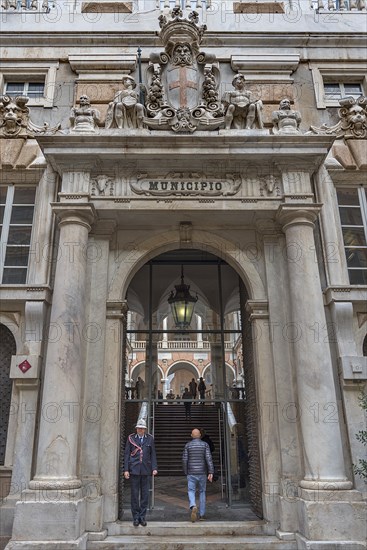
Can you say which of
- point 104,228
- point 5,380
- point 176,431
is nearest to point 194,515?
point 5,380

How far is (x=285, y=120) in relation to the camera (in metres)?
10.1

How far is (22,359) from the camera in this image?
9.09 meters

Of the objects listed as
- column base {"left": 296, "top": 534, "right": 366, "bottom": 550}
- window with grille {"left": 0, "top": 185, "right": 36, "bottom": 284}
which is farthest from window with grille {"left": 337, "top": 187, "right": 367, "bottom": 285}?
window with grille {"left": 0, "top": 185, "right": 36, "bottom": 284}

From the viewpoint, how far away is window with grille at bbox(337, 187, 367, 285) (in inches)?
409

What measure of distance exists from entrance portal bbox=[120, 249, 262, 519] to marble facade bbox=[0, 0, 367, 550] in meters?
1.36

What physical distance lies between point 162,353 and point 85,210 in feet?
120

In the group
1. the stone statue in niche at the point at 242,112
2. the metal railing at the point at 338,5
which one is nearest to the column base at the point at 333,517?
the stone statue in niche at the point at 242,112

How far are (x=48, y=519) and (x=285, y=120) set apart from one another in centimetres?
878

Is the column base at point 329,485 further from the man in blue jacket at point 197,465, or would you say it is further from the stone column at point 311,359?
the man in blue jacket at point 197,465

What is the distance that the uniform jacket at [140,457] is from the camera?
28.1 ft

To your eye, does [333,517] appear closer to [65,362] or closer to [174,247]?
[65,362]

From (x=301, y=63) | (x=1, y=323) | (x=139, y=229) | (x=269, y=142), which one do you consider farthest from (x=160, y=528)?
(x=301, y=63)

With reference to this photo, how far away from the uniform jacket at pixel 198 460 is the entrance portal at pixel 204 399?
109cm

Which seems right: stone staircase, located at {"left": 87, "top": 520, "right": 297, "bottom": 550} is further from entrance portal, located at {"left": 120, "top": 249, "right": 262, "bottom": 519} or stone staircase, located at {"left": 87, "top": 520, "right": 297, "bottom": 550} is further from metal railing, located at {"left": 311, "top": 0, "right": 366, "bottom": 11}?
Answer: metal railing, located at {"left": 311, "top": 0, "right": 366, "bottom": 11}
